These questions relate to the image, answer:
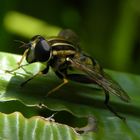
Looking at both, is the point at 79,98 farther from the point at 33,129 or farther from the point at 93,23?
the point at 93,23

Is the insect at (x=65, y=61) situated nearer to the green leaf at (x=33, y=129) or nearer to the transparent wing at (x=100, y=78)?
the transparent wing at (x=100, y=78)

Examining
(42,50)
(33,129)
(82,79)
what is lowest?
(33,129)

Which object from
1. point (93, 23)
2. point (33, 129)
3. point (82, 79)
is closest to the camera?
point (33, 129)

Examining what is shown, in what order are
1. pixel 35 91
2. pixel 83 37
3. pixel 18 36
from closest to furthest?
pixel 35 91 < pixel 18 36 < pixel 83 37

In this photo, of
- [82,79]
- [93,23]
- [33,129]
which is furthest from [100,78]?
[93,23]

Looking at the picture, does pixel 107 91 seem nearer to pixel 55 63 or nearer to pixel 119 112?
pixel 119 112

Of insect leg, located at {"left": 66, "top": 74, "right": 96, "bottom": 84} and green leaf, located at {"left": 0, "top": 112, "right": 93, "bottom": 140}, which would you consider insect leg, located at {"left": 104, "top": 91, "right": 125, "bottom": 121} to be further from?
green leaf, located at {"left": 0, "top": 112, "right": 93, "bottom": 140}

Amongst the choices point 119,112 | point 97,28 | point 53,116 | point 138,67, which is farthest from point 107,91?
Result: point 97,28

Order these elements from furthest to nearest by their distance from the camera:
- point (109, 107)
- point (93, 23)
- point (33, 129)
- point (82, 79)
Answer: point (93, 23), point (82, 79), point (109, 107), point (33, 129)
